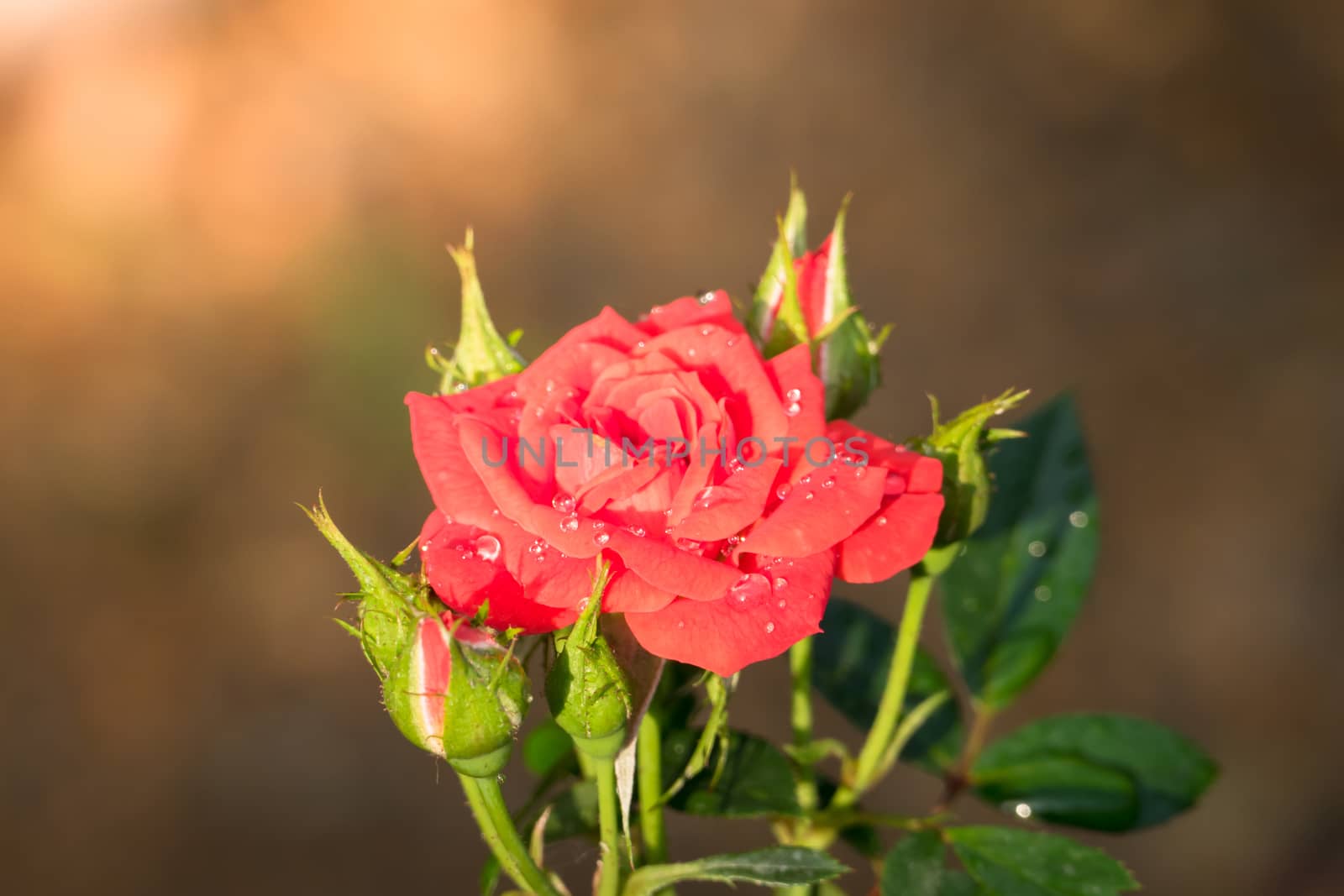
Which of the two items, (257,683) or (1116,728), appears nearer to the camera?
(1116,728)

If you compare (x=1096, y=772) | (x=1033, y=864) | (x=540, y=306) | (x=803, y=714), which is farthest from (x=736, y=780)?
(x=540, y=306)

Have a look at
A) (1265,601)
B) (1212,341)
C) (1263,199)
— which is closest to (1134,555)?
(1265,601)

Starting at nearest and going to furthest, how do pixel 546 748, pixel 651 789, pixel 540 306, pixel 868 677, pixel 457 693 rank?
pixel 457 693 < pixel 651 789 < pixel 546 748 < pixel 868 677 < pixel 540 306

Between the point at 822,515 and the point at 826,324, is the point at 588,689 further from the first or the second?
the point at 826,324

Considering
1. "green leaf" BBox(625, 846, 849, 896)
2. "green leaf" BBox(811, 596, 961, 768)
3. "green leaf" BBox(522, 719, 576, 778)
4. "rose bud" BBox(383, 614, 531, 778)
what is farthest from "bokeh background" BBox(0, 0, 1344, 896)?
"rose bud" BBox(383, 614, 531, 778)

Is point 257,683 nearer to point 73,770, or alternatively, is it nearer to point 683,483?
point 73,770

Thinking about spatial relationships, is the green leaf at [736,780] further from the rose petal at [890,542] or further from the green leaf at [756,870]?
the rose petal at [890,542]
